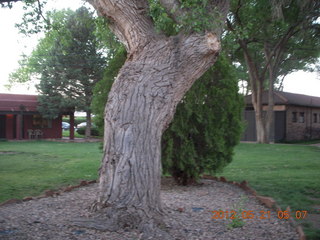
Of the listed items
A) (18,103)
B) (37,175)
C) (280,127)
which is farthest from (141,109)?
(18,103)

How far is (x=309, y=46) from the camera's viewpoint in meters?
24.6

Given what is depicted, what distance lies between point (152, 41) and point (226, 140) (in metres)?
3.35

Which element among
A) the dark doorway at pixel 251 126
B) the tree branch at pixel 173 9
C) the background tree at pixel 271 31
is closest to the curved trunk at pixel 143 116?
the tree branch at pixel 173 9

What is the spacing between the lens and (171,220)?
487 cm

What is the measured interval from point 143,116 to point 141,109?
9 cm

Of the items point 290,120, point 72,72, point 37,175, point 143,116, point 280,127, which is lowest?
point 37,175

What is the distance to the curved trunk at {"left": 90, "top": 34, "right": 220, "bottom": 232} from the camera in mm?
4465

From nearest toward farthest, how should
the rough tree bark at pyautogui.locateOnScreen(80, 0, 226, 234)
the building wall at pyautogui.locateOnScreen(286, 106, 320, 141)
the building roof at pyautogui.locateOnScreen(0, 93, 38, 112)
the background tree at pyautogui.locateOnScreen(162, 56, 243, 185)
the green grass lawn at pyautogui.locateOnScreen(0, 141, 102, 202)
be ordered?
1. the rough tree bark at pyautogui.locateOnScreen(80, 0, 226, 234)
2. the background tree at pyautogui.locateOnScreen(162, 56, 243, 185)
3. the green grass lawn at pyautogui.locateOnScreen(0, 141, 102, 202)
4. the building roof at pyautogui.locateOnScreen(0, 93, 38, 112)
5. the building wall at pyautogui.locateOnScreen(286, 106, 320, 141)

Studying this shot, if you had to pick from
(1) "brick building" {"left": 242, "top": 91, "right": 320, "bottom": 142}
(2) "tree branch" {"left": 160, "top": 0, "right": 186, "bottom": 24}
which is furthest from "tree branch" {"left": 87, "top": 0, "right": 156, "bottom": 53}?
(1) "brick building" {"left": 242, "top": 91, "right": 320, "bottom": 142}

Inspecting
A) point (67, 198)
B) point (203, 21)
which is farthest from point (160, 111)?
point (67, 198)

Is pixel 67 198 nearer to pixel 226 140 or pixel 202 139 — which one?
pixel 202 139

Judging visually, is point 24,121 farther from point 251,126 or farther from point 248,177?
point 248,177

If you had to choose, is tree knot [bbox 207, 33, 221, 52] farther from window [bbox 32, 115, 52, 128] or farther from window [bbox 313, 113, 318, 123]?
window [bbox 313, 113, 318, 123]

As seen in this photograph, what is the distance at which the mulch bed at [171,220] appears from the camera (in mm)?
4227
